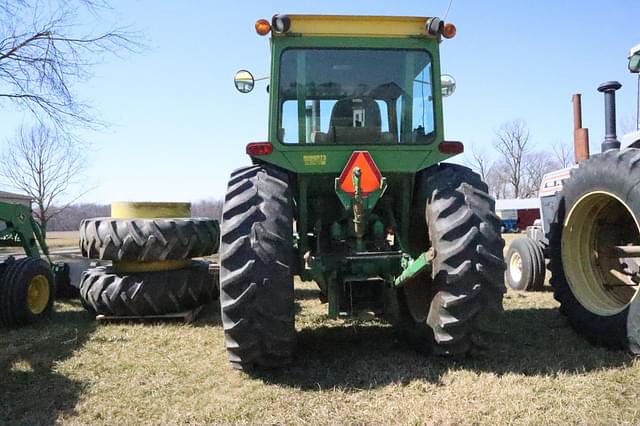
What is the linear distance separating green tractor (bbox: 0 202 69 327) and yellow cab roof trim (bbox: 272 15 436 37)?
13.7ft

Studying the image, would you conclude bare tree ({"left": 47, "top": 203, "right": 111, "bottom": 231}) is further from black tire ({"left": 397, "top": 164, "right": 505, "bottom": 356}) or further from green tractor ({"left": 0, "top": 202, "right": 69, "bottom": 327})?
black tire ({"left": 397, "top": 164, "right": 505, "bottom": 356})

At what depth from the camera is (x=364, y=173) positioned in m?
3.56

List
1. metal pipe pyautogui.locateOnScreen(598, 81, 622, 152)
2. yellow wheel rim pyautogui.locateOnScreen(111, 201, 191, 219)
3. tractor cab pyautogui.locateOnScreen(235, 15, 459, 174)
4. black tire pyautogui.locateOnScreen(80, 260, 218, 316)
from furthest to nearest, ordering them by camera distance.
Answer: yellow wheel rim pyautogui.locateOnScreen(111, 201, 191, 219), black tire pyautogui.locateOnScreen(80, 260, 218, 316), metal pipe pyautogui.locateOnScreen(598, 81, 622, 152), tractor cab pyautogui.locateOnScreen(235, 15, 459, 174)

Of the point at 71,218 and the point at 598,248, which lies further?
the point at 71,218

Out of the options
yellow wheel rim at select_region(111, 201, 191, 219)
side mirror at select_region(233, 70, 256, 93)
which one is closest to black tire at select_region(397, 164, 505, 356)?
side mirror at select_region(233, 70, 256, 93)

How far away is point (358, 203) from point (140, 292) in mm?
3022

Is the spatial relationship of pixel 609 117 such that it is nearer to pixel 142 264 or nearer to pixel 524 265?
pixel 524 265

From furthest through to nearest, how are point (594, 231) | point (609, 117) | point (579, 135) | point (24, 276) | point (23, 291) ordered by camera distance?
point (579, 135), point (24, 276), point (23, 291), point (609, 117), point (594, 231)

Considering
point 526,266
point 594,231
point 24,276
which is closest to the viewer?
point 594,231

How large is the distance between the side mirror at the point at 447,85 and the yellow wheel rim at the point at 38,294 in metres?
5.14

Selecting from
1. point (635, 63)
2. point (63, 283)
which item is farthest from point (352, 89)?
point (63, 283)

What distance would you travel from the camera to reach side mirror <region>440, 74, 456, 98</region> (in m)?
4.20

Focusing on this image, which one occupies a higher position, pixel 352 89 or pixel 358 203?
pixel 352 89

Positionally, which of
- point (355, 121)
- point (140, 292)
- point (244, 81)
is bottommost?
point (140, 292)
